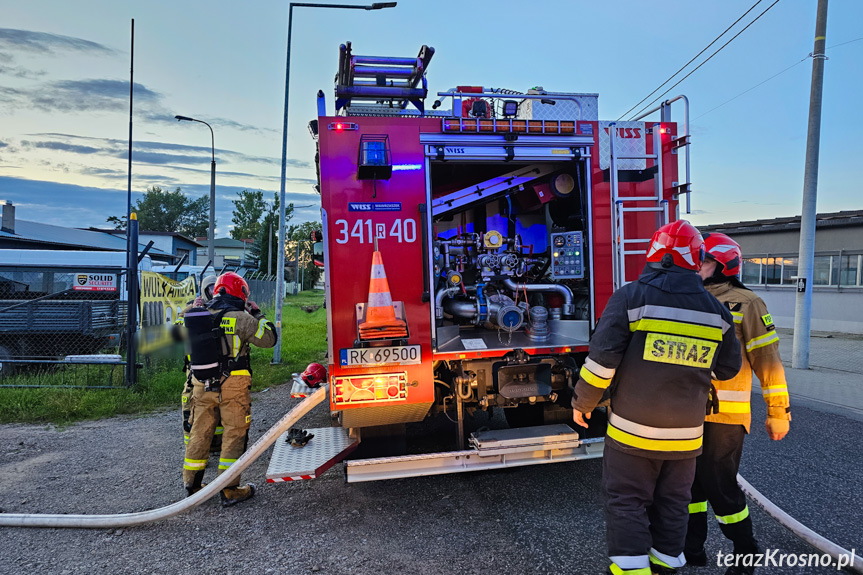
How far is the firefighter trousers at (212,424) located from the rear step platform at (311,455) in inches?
14.0

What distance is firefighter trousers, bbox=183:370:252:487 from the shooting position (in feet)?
13.1

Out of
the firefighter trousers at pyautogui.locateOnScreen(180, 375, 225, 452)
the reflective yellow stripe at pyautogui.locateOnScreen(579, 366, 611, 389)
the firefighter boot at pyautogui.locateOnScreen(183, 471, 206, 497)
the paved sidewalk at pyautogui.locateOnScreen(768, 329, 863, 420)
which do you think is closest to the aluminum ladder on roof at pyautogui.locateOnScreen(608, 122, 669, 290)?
the reflective yellow stripe at pyautogui.locateOnScreen(579, 366, 611, 389)

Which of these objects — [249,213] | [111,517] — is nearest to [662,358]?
[111,517]

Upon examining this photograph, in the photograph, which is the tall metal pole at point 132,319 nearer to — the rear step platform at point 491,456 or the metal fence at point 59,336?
the metal fence at point 59,336

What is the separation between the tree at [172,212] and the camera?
78.9m

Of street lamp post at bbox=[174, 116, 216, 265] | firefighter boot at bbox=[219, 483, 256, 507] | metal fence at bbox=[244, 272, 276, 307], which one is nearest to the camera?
firefighter boot at bbox=[219, 483, 256, 507]

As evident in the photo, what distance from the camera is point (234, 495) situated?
13.0ft

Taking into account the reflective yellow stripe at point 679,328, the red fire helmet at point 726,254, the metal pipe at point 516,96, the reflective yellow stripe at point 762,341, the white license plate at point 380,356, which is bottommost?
the white license plate at point 380,356

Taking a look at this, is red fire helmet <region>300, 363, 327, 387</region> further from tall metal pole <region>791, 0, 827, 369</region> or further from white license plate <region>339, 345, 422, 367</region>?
tall metal pole <region>791, 0, 827, 369</region>

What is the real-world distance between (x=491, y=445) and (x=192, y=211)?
290 feet

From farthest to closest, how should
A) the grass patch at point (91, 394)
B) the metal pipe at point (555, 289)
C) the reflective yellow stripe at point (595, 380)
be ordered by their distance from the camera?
the grass patch at point (91, 394) < the metal pipe at point (555, 289) < the reflective yellow stripe at point (595, 380)

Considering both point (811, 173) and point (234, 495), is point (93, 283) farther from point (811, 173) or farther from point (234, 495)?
point (811, 173)

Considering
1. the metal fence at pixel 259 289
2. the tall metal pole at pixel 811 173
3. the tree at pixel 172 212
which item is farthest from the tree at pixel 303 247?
the tall metal pole at pixel 811 173

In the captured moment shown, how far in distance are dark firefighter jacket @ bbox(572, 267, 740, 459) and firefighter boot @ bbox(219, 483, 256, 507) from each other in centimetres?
291
